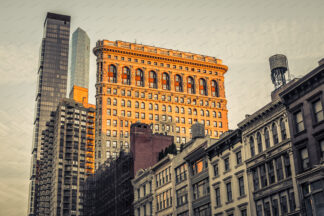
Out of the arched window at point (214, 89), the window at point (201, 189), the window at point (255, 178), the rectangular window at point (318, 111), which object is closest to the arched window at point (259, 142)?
the window at point (255, 178)

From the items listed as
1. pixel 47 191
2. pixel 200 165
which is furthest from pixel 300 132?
pixel 47 191

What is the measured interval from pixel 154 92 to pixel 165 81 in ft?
25.6

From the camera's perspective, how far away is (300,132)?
42.4m

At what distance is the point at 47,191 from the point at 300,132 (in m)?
162

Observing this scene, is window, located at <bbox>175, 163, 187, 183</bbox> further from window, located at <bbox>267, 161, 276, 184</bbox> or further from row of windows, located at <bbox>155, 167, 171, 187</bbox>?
window, located at <bbox>267, 161, 276, 184</bbox>

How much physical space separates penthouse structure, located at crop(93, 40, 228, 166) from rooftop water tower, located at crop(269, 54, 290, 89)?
85.5 metres

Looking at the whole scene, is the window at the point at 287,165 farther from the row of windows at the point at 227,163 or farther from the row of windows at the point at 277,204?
the row of windows at the point at 227,163

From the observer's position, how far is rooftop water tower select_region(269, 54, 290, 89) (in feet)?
195

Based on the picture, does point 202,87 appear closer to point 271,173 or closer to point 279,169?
point 271,173

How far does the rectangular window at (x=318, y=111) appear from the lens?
40875 millimetres

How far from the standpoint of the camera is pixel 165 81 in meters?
163

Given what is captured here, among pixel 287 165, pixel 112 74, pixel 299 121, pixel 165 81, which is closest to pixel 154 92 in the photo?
pixel 165 81

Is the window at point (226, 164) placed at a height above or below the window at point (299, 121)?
below

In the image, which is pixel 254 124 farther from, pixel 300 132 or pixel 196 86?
pixel 196 86
